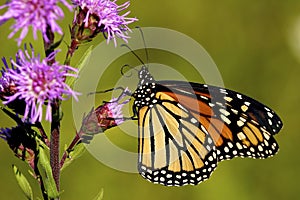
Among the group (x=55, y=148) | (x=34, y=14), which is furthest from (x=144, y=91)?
(x=34, y=14)

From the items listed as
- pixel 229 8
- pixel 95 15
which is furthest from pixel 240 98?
pixel 229 8

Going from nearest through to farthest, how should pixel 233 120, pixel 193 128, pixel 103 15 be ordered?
pixel 103 15
pixel 233 120
pixel 193 128

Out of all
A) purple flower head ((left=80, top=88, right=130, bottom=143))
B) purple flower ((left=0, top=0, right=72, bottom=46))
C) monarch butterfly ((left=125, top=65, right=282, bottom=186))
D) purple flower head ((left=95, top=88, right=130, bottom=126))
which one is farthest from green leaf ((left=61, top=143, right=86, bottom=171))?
monarch butterfly ((left=125, top=65, right=282, bottom=186))

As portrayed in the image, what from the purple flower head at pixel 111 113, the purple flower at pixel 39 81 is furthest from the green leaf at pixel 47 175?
the purple flower head at pixel 111 113

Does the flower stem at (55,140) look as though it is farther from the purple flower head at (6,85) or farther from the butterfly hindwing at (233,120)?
the butterfly hindwing at (233,120)

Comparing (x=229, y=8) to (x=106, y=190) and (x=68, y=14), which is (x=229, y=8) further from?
(x=106, y=190)

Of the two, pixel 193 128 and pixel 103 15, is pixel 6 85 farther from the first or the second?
pixel 193 128

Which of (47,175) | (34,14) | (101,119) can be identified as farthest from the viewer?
(101,119)
